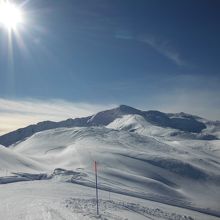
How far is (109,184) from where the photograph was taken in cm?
7225

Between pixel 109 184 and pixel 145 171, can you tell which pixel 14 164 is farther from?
pixel 145 171

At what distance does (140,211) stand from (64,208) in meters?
9.85

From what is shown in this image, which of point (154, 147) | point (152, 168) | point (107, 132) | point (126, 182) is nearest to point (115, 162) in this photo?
point (152, 168)

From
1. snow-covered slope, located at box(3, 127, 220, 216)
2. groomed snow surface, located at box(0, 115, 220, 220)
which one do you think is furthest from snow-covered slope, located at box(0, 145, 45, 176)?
snow-covered slope, located at box(3, 127, 220, 216)

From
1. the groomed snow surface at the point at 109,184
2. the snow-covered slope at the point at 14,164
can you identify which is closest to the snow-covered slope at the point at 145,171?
the groomed snow surface at the point at 109,184

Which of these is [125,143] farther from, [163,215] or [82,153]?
[163,215]

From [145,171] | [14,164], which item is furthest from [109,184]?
[145,171]

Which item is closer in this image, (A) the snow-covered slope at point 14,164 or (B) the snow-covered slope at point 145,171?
(B) the snow-covered slope at point 145,171

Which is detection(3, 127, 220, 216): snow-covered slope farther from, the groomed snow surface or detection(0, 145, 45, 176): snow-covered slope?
detection(0, 145, 45, 176): snow-covered slope

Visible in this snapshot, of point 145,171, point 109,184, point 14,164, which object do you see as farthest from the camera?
point 145,171

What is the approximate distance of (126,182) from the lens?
265ft

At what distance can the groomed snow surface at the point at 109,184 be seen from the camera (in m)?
34.8

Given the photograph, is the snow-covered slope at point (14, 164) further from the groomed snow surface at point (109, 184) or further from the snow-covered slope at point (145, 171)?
the snow-covered slope at point (145, 171)

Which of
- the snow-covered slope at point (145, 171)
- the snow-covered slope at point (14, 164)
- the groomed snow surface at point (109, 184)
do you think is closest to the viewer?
the groomed snow surface at point (109, 184)
